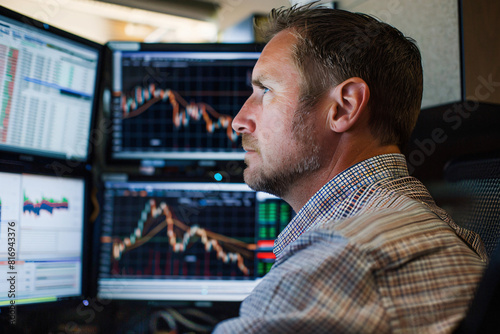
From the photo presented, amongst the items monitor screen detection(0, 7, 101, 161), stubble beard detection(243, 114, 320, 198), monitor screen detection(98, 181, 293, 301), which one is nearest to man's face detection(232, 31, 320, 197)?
stubble beard detection(243, 114, 320, 198)

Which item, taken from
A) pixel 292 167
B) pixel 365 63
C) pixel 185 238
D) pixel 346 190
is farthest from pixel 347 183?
pixel 185 238

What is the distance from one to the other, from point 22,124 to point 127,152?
280 mm

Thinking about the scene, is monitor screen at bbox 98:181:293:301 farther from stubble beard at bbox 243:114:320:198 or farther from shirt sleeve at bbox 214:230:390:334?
shirt sleeve at bbox 214:230:390:334

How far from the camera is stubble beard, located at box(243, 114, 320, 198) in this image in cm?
82

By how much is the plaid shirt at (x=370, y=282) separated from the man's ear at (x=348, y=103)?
267 mm

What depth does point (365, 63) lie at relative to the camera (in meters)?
0.82

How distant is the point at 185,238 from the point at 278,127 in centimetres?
46

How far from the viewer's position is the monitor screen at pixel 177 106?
1174 millimetres

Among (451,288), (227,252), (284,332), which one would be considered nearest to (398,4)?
(227,252)

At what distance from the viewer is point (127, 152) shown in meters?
1.19

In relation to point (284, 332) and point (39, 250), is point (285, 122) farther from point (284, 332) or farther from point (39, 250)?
point (39, 250)

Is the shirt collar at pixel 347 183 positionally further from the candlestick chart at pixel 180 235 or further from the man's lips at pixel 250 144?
the candlestick chart at pixel 180 235

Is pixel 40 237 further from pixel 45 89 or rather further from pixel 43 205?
pixel 45 89

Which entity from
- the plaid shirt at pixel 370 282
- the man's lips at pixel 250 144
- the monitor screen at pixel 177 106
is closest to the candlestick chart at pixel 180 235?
the monitor screen at pixel 177 106
